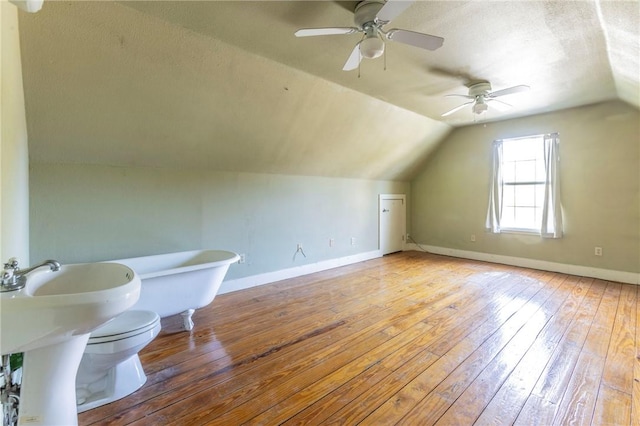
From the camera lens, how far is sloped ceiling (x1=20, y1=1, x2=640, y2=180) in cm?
199

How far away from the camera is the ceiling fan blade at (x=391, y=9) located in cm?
163

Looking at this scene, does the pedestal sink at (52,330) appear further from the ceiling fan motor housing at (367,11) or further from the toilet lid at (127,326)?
the ceiling fan motor housing at (367,11)

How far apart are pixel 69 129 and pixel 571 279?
6237 millimetres

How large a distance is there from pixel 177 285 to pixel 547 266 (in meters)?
5.37

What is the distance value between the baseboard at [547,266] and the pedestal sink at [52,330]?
565 cm

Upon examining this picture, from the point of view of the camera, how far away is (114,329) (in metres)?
1.76

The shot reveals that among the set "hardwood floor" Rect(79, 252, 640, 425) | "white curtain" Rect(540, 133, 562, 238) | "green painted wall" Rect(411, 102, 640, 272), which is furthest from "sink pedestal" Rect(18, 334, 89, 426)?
"green painted wall" Rect(411, 102, 640, 272)

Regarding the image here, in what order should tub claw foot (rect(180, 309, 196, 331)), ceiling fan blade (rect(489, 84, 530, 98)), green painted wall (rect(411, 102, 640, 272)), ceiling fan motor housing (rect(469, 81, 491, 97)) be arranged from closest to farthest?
tub claw foot (rect(180, 309, 196, 331)) < ceiling fan blade (rect(489, 84, 530, 98)) < ceiling fan motor housing (rect(469, 81, 491, 97)) < green painted wall (rect(411, 102, 640, 272))

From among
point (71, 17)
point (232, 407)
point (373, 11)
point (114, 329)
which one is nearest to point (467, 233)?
point (373, 11)

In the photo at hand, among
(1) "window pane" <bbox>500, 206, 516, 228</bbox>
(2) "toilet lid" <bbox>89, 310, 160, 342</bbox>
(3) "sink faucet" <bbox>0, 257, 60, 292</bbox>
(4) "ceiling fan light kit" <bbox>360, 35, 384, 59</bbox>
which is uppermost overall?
(4) "ceiling fan light kit" <bbox>360, 35, 384, 59</bbox>

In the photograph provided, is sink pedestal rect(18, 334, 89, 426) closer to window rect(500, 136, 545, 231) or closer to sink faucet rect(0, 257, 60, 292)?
sink faucet rect(0, 257, 60, 292)

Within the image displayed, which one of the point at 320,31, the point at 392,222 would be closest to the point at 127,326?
the point at 320,31

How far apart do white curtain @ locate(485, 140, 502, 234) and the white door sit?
1.69 metres

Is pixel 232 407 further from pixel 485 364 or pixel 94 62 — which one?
pixel 94 62
